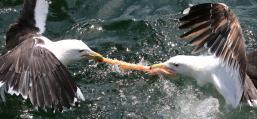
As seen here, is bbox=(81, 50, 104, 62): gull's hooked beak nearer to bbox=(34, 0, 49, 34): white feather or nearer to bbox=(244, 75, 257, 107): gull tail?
bbox=(34, 0, 49, 34): white feather

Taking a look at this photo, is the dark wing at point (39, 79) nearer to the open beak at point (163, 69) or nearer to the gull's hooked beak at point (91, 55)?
the gull's hooked beak at point (91, 55)

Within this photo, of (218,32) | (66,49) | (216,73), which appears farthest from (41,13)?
(218,32)

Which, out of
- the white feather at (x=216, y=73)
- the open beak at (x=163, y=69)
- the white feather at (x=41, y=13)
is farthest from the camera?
the white feather at (x=41, y=13)

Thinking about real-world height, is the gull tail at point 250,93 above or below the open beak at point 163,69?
below

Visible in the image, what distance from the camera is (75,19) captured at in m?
12.3

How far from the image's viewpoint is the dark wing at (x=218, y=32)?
881cm

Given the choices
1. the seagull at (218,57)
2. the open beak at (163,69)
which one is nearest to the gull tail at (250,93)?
the seagull at (218,57)

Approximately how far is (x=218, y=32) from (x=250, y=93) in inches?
42.9

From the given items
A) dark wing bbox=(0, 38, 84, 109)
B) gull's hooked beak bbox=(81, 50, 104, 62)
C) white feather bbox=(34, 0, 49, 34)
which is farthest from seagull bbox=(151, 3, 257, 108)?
white feather bbox=(34, 0, 49, 34)

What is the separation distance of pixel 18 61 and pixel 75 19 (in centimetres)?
355

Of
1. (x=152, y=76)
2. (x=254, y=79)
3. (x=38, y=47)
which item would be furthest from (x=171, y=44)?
(x=38, y=47)

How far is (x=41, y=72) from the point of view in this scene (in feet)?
28.3

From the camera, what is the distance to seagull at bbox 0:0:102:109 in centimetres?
842

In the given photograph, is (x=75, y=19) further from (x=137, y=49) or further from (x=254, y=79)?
(x=254, y=79)
